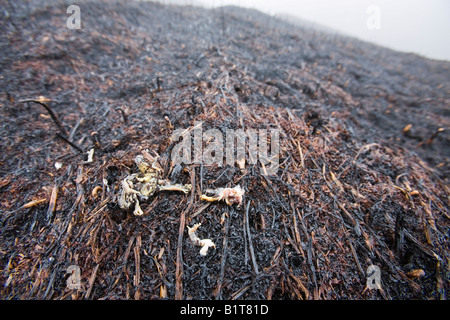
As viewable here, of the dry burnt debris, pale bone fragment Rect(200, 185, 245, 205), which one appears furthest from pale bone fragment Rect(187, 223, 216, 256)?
pale bone fragment Rect(200, 185, 245, 205)

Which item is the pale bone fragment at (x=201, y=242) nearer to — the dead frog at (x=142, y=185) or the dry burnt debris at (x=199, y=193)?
the dry burnt debris at (x=199, y=193)

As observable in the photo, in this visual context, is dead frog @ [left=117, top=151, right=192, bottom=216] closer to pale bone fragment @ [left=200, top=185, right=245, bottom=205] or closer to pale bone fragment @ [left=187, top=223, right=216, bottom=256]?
pale bone fragment @ [left=200, top=185, right=245, bottom=205]

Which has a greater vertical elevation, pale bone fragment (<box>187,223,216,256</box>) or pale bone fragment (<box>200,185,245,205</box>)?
pale bone fragment (<box>200,185,245,205</box>)

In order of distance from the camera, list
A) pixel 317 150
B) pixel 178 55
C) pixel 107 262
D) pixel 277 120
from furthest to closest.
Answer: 1. pixel 178 55
2. pixel 277 120
3. pixel 317 150
4. pixel 107 262
